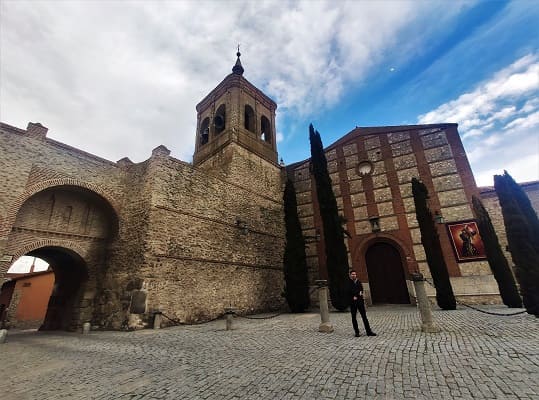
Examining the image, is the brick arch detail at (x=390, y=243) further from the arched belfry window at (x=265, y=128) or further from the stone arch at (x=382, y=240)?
the arched belfry window at (x=265, y=128)

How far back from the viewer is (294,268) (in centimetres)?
1279

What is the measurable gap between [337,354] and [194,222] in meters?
8.33

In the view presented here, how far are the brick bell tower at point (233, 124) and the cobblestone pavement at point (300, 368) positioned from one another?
1098 cm

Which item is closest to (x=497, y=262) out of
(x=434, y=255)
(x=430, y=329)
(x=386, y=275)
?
(x=434, y=255)

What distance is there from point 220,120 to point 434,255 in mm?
15245

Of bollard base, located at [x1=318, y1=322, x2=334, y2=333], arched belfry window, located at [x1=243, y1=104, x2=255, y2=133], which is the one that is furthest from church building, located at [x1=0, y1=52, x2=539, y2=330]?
bollard base, located at [x1=318, y1=322, x2=334, y2=333]

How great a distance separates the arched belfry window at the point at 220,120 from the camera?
1791 cm

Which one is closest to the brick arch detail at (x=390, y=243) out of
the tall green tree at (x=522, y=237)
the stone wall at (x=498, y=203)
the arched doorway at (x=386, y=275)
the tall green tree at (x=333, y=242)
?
the arched doorway at (x=386, y=275)

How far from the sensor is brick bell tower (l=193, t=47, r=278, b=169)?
16.1 metres

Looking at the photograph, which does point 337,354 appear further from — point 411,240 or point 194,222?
point 411,240

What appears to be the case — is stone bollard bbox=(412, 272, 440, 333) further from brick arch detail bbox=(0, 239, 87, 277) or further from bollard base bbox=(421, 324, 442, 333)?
brick arch detail bbox=(0, 239, 87, 277)

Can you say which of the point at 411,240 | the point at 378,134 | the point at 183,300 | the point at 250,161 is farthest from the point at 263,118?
the point at 183,300

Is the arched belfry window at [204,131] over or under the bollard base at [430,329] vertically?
over

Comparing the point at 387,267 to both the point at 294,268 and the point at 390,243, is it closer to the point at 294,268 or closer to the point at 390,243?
the point at 390,243
